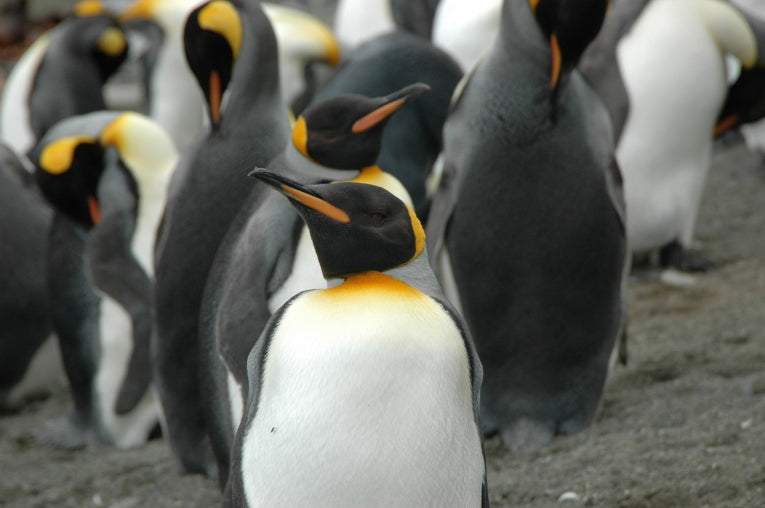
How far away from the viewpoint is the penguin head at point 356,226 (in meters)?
2.23

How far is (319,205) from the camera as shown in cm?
221

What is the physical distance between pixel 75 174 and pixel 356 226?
7.42ft

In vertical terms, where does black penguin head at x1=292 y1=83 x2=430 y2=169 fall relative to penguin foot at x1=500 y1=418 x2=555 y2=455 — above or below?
above

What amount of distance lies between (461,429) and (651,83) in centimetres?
299

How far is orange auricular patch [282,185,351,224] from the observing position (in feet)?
7.13

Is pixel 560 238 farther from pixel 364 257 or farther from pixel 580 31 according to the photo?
pixel 364 257

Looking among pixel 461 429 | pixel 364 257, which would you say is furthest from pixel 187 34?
pixel 461 429

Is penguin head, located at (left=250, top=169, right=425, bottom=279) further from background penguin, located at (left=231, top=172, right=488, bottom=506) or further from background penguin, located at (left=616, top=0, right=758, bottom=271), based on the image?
background penguin, located at (left=616, top=0, right=758, bottom=271)

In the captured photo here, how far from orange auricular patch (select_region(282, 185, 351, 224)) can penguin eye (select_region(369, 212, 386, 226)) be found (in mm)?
59

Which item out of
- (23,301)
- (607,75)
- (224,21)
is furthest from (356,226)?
(23,301)

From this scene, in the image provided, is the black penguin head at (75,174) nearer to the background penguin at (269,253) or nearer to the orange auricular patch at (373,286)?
the background penguin at (269,253)

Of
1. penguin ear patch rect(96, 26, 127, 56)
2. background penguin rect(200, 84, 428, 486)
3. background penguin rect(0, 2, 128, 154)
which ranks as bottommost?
background penguin rect(0, 2, 128, 154)

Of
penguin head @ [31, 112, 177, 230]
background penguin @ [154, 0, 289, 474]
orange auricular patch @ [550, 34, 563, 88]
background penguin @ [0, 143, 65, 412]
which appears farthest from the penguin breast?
background penguin @ [0, 143, 65, 412]

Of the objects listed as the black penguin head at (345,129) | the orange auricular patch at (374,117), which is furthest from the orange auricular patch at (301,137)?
the orange auricular patch at (374,117)
